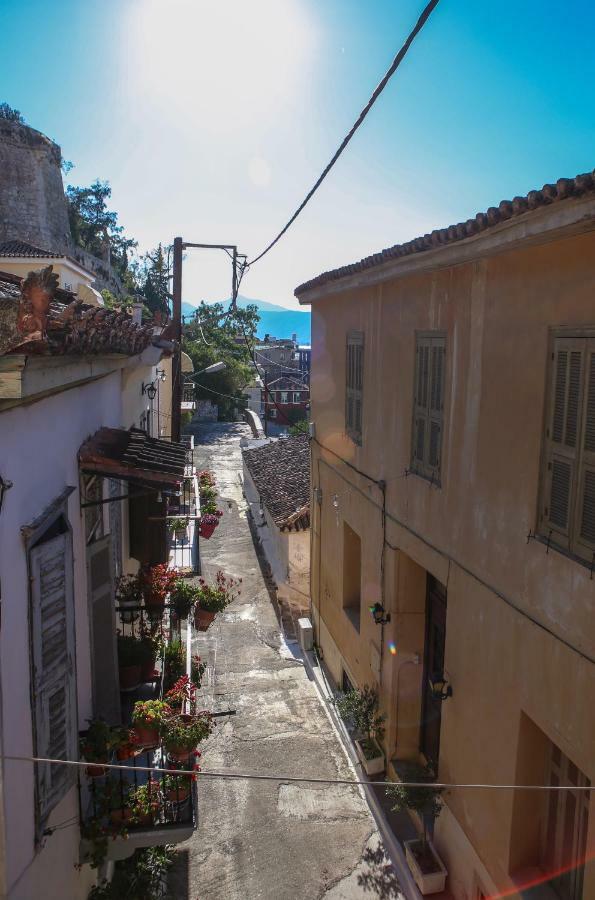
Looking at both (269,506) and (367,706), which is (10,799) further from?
(269,506)

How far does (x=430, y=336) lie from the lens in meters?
7.17

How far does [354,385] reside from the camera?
1016 centimetres

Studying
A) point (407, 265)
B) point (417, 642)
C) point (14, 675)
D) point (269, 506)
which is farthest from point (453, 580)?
point (269, 506)

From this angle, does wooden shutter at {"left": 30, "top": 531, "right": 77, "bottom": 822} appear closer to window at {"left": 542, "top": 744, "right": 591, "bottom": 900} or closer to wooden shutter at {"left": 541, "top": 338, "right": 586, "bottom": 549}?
wooden shutter at {"left": 541, "top": 338, "right": 586, "bottom": 549}

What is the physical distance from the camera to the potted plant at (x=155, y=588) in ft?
25.2

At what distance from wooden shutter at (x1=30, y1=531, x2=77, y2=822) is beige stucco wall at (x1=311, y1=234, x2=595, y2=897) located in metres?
3.57

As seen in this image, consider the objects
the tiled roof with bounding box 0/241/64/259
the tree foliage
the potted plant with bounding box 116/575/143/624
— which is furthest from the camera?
the tree foliage

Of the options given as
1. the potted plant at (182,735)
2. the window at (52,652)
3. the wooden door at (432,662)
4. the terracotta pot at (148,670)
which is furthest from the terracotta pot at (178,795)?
the wooden door at (432,662)

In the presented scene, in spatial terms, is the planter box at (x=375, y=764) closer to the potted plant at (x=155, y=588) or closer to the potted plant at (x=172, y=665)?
the potted plant at (x=172, y=665)

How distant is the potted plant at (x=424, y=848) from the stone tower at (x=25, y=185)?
4057cm

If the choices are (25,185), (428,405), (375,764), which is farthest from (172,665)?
(25,185)

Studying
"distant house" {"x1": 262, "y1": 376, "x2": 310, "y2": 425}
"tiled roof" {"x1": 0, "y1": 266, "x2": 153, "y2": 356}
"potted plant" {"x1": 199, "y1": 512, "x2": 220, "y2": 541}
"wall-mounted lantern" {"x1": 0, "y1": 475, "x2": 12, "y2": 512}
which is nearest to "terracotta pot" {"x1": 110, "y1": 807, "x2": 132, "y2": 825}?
"wall-mounted lantern" {"x1": 0, "y1": 475, "x2": 12, "y2": 512}

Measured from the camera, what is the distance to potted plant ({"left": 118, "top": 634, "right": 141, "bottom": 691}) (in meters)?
6.94

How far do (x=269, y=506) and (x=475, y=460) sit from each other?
1155 centimetres
